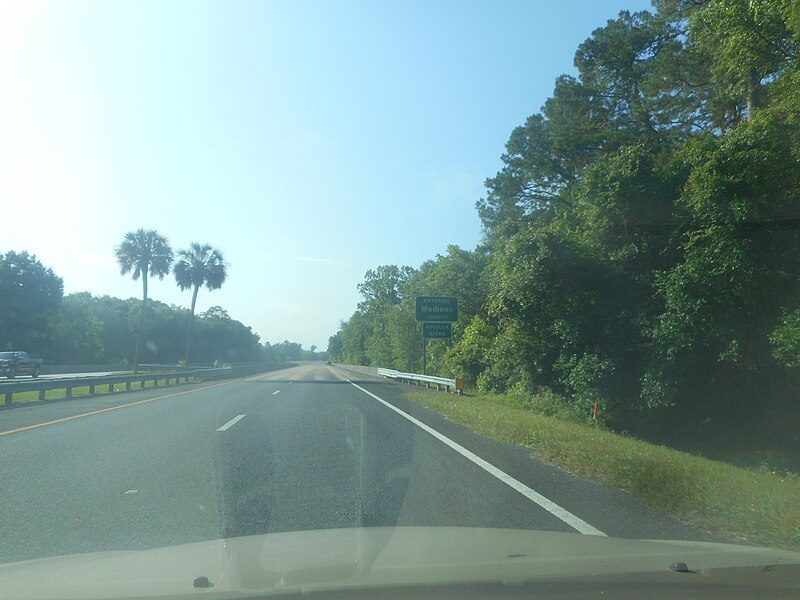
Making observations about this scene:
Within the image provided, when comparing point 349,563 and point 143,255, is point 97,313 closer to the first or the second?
point 143,255

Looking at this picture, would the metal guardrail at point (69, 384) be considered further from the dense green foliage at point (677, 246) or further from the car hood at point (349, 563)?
the car hood at point (349, 563)

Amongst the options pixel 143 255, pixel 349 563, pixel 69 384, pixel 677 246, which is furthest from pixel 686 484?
pixel 143 255

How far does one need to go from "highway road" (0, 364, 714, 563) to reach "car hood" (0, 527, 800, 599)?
1.36 meters

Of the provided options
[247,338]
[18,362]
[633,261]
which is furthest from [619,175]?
[247,338]

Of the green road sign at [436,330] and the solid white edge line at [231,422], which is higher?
the green road sign at [436,330]

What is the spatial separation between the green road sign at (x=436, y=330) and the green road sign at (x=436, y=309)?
0.34 meters

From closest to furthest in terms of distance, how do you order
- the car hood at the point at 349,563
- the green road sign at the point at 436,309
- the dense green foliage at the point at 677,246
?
the car hood at the point at 349,563 → the dense green foliage at the point at 677,246 → the green road sign at the point at 436,309

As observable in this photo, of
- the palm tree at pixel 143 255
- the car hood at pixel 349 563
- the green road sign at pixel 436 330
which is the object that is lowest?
the car hood at pixel 349 563

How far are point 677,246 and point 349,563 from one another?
16.2 meters

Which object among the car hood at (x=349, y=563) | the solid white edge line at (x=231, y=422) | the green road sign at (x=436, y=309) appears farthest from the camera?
the green road sign at (x=436, y=309)

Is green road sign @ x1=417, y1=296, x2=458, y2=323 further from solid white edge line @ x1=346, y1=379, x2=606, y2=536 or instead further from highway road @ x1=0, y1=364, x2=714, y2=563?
solid white edge line @ x1=346, y1=379, x2=606, y2=536

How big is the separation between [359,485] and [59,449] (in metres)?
5.69

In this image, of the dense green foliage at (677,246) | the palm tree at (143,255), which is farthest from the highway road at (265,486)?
the palm tree at (143,255)

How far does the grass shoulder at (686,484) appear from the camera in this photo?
6172mm
